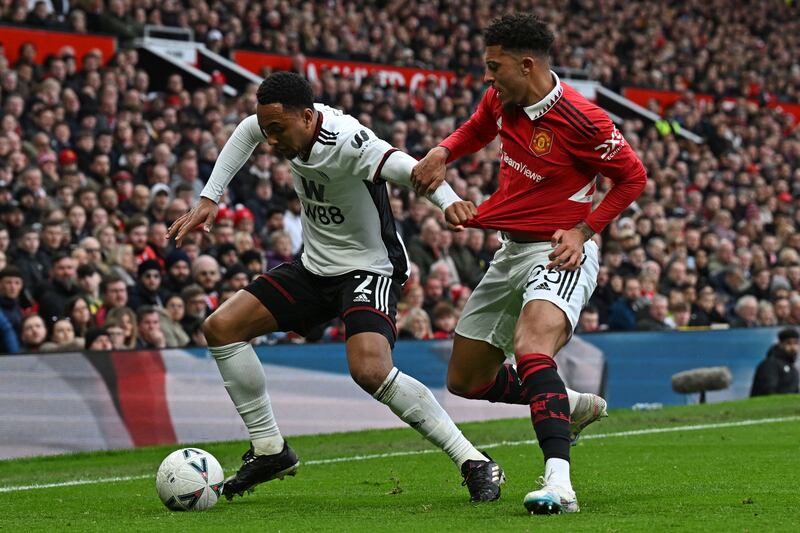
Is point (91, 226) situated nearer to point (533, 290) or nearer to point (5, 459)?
point (5, 459)

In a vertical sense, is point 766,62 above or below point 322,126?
below

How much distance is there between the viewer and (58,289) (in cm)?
1209

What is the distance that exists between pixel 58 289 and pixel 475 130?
6075 millimetres

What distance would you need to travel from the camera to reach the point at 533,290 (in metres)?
6.66

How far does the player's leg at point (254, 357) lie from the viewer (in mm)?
7215

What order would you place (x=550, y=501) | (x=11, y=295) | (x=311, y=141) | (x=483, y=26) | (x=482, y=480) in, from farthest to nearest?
(x=483, y=26), (x=11, y=295), (x=311, y=141), (x=482, y=480), (x=550, y=501)

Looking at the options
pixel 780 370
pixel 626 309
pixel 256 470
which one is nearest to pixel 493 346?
pixel 256 470

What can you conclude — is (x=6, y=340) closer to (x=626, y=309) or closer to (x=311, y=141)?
(x=311, y=141)

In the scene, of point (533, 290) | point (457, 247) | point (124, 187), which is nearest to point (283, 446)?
point (533, 290)

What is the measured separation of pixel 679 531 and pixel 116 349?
22.4 ft

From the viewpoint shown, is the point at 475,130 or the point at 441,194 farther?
the point at 475,130

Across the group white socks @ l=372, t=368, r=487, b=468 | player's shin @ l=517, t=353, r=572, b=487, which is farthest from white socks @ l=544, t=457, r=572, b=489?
white socks @ l=372, t=368, r=487, b=468

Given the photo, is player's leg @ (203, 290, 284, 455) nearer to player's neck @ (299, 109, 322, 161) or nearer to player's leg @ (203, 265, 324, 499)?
player's leg @ (203, 265, 324, 499)

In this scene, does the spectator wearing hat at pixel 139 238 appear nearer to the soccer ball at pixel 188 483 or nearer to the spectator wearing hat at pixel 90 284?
the spectator wearing hat at pixel 90 284
